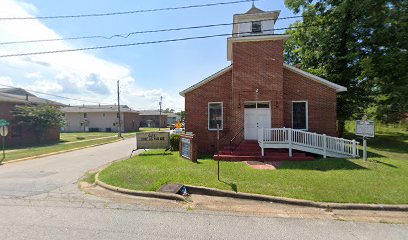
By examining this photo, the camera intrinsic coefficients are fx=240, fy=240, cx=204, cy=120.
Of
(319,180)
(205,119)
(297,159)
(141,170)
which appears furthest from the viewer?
(205,119)

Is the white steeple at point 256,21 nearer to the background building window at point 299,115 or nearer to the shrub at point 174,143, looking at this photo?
the background building window at point 299,115

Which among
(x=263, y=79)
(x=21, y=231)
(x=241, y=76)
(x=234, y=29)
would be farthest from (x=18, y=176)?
(x=234, y=29)

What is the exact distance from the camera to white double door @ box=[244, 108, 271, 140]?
14430 millimetres

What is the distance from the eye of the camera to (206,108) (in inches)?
603

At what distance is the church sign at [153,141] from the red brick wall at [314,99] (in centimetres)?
756

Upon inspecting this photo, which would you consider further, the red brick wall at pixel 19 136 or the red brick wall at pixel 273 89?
the red brick wall at pixel 19 136

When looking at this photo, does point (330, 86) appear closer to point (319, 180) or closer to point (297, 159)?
point (297, 159)

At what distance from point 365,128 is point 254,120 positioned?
5.62m

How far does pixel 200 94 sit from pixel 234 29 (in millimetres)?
6049

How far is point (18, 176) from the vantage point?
10.6m

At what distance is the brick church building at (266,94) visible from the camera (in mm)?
13938

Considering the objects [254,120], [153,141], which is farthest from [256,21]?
[153,141]

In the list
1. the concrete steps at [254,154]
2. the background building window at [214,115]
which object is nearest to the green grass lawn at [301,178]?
the concrete steps at [254,154]

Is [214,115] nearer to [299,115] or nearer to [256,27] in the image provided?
[299,115]
